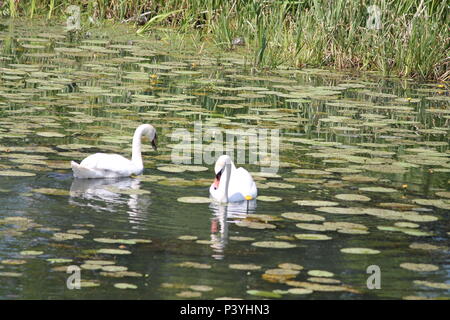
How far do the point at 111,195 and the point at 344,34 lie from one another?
6.39 metres

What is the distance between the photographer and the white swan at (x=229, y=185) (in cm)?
735

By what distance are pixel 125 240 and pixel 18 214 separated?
34.5 inches

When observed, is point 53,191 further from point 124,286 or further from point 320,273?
point 320,273

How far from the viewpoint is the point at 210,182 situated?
309 inches

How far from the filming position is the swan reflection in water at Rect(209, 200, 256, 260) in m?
6.30

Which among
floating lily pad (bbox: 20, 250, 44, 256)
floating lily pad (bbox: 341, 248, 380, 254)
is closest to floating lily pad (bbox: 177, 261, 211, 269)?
floating lily pad (bbox: 20, 250, 44, 256)

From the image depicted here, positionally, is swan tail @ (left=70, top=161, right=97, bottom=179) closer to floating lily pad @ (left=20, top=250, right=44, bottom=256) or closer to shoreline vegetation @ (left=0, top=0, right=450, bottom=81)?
floating lily pad @ (left=20, top=250, right=44, bottom=256)

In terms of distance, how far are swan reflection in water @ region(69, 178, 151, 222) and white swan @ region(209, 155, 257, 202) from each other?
0.49 meters

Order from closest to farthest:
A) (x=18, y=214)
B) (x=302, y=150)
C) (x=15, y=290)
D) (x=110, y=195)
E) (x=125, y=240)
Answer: (x=15, y=290)
(x=125, y=240)
(x=18, y=214)
(x=110, y=195)
(x=302, y=150)

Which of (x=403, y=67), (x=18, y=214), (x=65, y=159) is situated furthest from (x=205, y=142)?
(x=403, y=67)

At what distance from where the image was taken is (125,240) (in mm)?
6238

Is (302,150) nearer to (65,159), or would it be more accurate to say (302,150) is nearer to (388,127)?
(388,127)

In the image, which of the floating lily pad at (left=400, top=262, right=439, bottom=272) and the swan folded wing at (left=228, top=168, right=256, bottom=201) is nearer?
the floating lily pad at (left=400, top=262, right=439, bottom=272)

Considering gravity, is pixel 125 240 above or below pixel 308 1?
below
